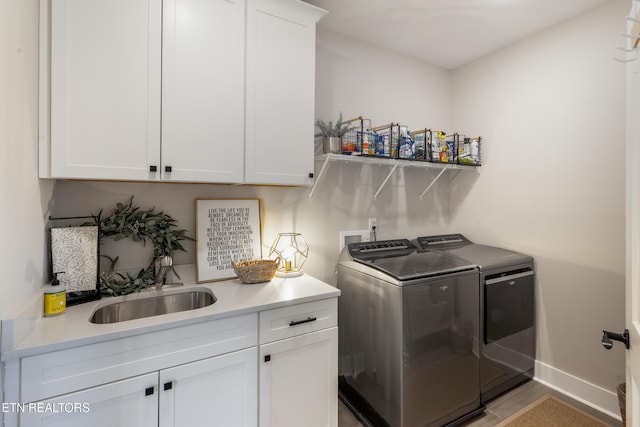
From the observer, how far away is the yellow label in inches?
46.9

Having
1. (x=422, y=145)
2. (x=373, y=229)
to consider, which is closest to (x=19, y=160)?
(x=373, y=229)

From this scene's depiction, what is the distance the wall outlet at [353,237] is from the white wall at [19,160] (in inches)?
68.4

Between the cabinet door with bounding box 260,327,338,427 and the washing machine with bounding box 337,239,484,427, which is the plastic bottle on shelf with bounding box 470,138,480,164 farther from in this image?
the cabinet door with bounding box 260,327,338,427

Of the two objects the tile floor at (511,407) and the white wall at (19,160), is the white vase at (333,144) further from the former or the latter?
the tile floor at (511,407)

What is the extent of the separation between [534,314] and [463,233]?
86 centimetres

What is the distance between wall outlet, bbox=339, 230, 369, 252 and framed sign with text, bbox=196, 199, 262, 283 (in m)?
0.68

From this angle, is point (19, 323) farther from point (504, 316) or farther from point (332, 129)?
point (504, 316)

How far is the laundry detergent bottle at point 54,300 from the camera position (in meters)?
1.19

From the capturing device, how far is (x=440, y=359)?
1760 mm

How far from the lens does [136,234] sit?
1571 mm

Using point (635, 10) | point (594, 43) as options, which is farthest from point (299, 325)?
point (594, 43)

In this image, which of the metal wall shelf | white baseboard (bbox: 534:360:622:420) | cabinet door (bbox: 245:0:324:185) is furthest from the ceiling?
white baseboard (bbox: 534:360:622:420)

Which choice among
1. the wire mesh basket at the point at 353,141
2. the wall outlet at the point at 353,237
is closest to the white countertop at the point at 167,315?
the wall outlet at the point at 353,237

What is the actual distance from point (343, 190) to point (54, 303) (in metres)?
1.79
